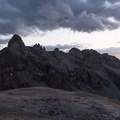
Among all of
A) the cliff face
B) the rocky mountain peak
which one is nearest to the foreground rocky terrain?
the cliff face

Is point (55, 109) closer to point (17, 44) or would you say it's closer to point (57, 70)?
point (57, 70)

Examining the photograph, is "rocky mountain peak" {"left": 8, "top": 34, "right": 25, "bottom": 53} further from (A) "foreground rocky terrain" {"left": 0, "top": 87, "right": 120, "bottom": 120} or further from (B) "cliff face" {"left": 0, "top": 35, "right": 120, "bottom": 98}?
(A) "foreground rocky terrain" {"left": 0, "top": 87, "right": 120, "bottom": 120}

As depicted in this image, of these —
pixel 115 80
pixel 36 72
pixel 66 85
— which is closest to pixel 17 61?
pixel 36 72

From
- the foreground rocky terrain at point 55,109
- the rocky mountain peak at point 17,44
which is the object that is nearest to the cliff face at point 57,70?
the rocky mountain peak at point 17,44

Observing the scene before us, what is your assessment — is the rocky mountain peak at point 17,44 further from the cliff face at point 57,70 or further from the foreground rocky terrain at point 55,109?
the foreground rocky terrain at point 55,109

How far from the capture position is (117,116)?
25.5 meters

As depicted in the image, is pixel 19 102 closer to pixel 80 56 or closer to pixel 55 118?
pixel 55 118

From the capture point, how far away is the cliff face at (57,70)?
85375mm

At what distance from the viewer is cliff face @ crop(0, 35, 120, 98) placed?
280 feet

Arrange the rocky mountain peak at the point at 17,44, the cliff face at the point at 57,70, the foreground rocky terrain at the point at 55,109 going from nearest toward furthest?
the foreground rocky terrain at the point at 55,109, the cliff face at the point at 57,70, the rocky mountain peak at the point at 17,44

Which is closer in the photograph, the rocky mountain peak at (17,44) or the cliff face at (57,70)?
the cliff face at (57,70)

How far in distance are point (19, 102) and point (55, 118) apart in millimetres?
5226

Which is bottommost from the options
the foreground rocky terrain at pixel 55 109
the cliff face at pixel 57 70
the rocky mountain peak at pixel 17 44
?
the foreground rocky terrain at pixel 55 109

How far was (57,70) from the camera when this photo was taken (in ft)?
293
